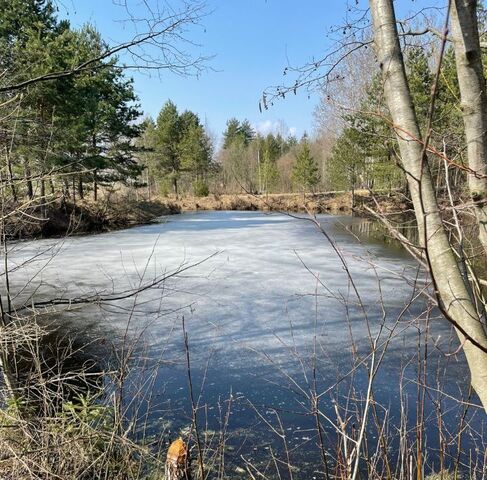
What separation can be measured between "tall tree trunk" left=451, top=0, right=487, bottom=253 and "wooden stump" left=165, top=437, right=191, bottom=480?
218 centimetres

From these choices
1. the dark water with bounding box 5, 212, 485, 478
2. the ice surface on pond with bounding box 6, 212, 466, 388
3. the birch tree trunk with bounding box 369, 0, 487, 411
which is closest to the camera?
the birch tree trunk with bounding box 369, 0, 487, 411

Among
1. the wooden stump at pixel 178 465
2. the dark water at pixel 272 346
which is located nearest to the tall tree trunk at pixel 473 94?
the dark water at pixel 272 346

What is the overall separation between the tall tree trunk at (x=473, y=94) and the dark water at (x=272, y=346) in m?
0.44

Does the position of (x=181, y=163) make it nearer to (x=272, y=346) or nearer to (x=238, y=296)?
(x=238, y=296)

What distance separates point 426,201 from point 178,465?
222cm

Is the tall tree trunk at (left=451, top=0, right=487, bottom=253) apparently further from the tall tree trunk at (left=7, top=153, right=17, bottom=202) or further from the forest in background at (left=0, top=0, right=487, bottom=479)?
the tall tree trunk at (left=7, top=153, right=17, bottom=202)

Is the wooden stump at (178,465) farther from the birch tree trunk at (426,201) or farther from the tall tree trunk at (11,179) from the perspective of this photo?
the birch tree trunk at (426,201)

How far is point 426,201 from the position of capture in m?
1.27

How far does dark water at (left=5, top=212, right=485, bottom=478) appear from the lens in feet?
10.7

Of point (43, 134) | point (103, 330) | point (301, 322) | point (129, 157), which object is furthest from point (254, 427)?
point (129, 157)

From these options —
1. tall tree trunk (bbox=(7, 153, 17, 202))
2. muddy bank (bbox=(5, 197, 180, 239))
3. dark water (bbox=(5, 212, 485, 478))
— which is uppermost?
A: tall tree trunk (bbox=(7, 153, 17, 202))

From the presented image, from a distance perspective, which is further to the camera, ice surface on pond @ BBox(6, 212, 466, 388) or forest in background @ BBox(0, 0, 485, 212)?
ice surface on pond @ BBox(6, 212, 466, 388)

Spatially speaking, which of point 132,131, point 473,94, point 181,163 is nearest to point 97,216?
point 132,131

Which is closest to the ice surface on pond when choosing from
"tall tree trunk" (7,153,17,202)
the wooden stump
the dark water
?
the dark water
